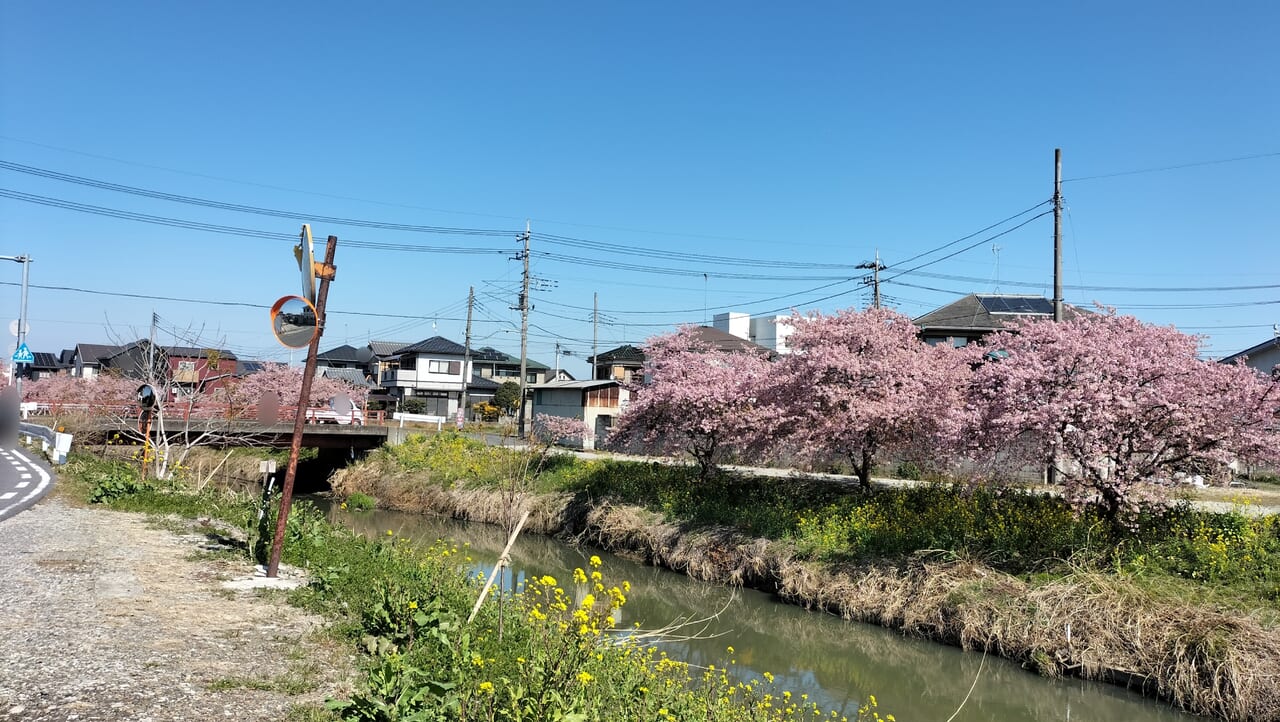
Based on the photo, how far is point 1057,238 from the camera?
18.3 meters

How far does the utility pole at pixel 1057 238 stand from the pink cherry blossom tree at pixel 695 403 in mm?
6766

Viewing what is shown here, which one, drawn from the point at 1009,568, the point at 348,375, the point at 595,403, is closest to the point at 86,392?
the point at 595,403

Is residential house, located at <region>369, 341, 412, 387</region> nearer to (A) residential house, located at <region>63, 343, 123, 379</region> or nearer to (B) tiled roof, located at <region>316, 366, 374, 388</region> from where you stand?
(B) tiled roof, located at <region>316, 366, 374, 388</region>

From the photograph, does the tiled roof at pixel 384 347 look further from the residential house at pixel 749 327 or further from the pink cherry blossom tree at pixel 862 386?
the pink cherry blossom tree at pixel 862 386

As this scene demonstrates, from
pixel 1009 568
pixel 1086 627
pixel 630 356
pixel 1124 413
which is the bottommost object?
pixel 1086 627

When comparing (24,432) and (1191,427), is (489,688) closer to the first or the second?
(1191,427)

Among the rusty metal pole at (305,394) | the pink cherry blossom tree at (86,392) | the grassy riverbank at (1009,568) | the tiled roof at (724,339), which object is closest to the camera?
the rusty metal pole at (305,394)

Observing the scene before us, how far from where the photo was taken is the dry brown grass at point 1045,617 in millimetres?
9562

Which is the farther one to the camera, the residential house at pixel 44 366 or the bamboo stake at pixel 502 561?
the residential house at pixel 44 366

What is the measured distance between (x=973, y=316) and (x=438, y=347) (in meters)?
40.4

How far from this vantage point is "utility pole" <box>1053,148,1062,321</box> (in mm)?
17812

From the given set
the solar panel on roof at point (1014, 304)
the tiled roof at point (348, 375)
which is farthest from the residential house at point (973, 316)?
the tiled roof at point (348, 375)

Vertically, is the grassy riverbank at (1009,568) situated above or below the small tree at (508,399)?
below

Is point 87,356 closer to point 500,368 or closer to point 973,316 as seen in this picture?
point 500,368
